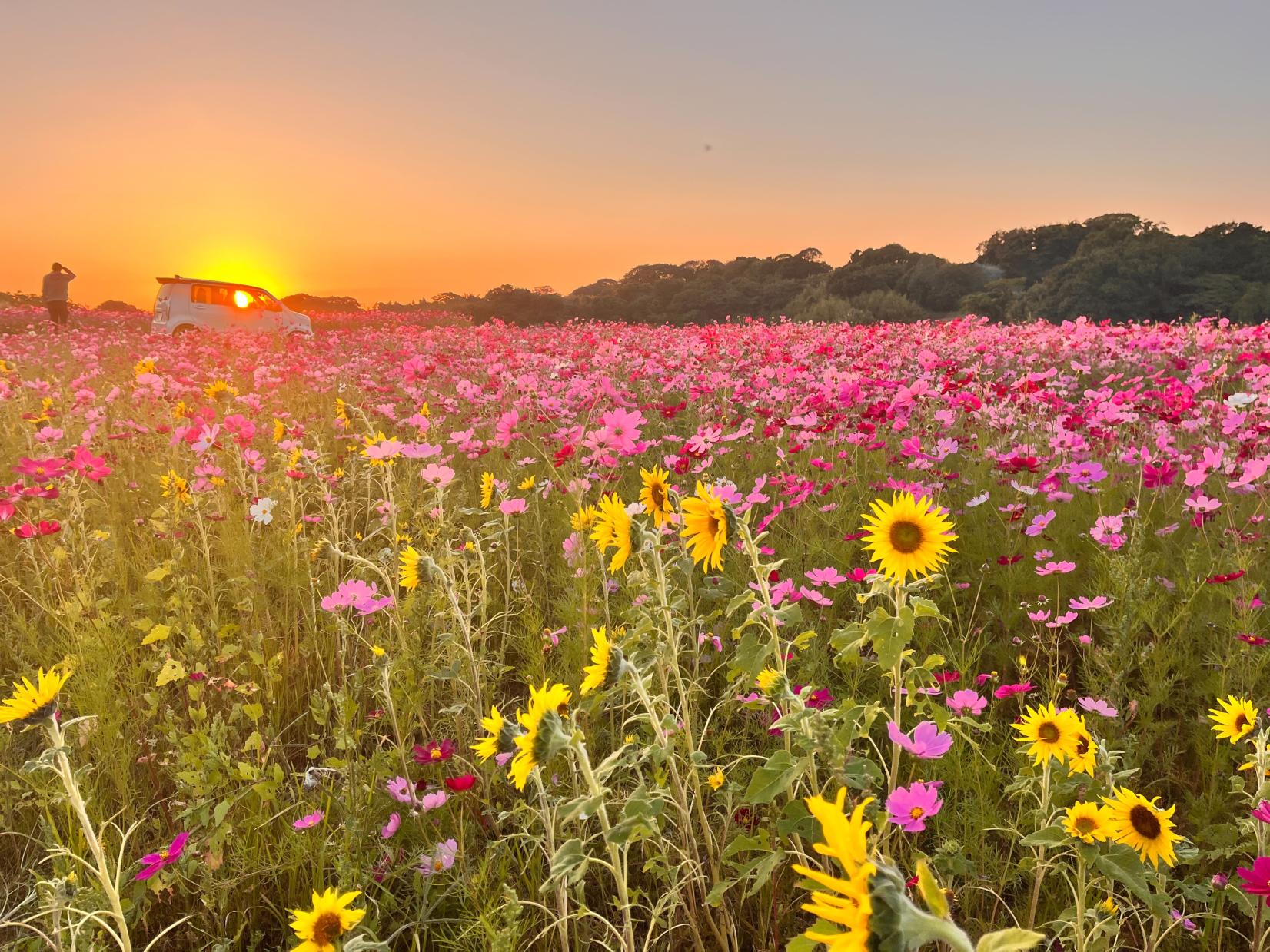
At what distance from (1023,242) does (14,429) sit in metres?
32.4

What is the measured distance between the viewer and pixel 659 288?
31719 mm

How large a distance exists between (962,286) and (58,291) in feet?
82.7

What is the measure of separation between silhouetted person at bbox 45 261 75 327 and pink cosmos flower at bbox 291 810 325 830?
19.0 meters

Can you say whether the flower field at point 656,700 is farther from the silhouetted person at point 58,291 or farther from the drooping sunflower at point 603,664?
the silhouetted person at point 58,291

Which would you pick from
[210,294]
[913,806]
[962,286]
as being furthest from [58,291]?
[962,286]

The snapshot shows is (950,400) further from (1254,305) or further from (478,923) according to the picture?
(1254,305)

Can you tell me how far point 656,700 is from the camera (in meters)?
1.20

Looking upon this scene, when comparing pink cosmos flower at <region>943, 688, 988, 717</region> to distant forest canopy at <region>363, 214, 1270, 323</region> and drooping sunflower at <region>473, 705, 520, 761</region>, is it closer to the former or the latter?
drooping sunflower at <region>473, 705, 520, 761</region>

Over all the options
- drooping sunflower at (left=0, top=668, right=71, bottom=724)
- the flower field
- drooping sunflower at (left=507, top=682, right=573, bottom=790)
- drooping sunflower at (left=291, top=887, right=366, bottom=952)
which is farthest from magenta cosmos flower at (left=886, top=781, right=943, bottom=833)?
drooping sunflower at (left=0, top=668, right=71, bottom=724)

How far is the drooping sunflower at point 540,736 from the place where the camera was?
0.92 metres

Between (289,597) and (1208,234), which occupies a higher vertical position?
(1208,234)

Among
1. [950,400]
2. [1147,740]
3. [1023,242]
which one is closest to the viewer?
[1147,740]

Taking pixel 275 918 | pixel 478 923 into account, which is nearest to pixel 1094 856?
pixel 478 923

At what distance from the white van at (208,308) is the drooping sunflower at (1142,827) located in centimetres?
1562
